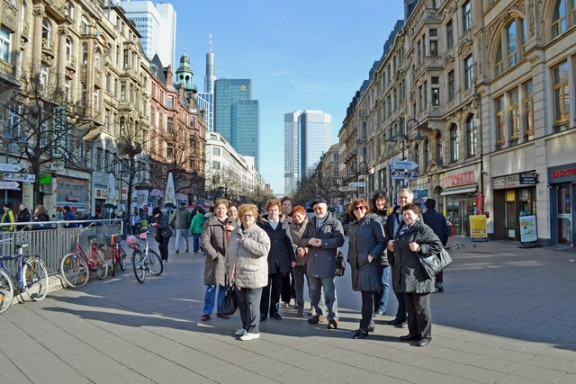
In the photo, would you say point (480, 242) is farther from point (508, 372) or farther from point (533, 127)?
point (508, 372)

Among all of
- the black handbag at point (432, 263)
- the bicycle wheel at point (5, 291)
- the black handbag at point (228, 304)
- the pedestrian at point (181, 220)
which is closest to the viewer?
the black handbag at point (432, 263)

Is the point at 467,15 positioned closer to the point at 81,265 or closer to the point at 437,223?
the point at 437,223

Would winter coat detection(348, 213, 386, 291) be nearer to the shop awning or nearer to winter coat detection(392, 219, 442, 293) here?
winter coat detection(392, 219, 442, 293)

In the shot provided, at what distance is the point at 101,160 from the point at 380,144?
30.9 m

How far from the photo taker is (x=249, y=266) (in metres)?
5.49

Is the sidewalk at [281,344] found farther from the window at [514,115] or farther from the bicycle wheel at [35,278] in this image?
the window at [514,115]

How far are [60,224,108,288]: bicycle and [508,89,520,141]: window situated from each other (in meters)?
20.2

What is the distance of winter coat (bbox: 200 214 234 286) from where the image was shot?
6.51 metres

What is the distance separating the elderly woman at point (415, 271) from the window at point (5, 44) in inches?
1034

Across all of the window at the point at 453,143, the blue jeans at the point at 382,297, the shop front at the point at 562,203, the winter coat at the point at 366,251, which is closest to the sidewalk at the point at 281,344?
the blue jeans at the point at 382,297

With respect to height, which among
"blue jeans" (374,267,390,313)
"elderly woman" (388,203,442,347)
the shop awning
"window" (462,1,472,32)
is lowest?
"blue jeans" (374,267,390,313)

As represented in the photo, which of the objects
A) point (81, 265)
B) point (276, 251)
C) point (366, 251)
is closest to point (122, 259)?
point (81, 265)

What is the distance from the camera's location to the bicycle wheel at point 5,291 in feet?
22.8

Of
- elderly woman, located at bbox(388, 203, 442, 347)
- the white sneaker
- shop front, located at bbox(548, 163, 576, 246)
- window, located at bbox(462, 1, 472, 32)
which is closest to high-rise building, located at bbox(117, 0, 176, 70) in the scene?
window, located at bbox(462, 1, 472, 32)
